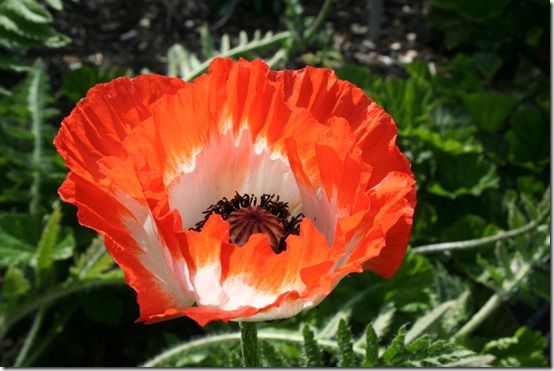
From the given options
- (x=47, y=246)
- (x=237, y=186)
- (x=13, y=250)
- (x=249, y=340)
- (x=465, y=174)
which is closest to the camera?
(x=249, y=340)

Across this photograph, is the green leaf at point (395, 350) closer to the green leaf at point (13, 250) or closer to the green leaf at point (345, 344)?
the green leaf at point (345, 344)

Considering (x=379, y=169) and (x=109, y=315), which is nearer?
(x=379, y=169)

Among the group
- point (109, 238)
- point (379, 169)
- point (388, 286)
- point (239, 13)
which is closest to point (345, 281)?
point (388, 286)

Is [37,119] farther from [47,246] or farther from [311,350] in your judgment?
[311,350]

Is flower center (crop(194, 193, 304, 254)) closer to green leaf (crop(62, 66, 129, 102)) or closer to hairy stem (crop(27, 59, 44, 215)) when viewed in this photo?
hairy stem (crop(27, 59, 44, 215))

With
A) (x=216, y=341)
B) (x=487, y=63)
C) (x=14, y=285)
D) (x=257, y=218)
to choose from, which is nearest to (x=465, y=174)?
(x=487, y=63)

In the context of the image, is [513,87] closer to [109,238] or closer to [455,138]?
[455,138]
